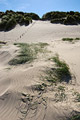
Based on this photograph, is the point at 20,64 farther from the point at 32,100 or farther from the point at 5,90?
the point at 32,100

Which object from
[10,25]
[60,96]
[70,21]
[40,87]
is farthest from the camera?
[70,21]

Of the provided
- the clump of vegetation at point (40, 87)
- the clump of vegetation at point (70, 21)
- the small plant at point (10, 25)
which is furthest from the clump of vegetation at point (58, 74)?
the clump of vegetation at point (70, 21)

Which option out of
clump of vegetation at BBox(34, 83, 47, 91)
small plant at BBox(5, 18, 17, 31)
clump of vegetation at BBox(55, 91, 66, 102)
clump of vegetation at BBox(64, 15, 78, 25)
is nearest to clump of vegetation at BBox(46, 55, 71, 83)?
clump of vegetation at BBox(34, 83, 47, 91)

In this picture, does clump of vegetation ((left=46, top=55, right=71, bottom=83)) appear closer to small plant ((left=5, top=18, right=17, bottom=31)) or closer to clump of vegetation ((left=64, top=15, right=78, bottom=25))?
small plant ((left=5, top=18, right=17, bottom=31))

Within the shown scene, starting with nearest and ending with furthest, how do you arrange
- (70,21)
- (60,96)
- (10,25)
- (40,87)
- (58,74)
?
(60,96) < (40,87) < (58,74) < (10,25) < (70,21)

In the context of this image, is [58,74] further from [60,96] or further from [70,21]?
[70,21]

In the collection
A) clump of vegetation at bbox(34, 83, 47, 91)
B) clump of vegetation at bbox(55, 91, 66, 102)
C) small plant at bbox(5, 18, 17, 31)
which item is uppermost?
small plant at bbox(5, 18, 17, 31)

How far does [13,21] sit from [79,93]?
12.7 meters

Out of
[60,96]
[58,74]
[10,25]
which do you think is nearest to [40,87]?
[60,96]

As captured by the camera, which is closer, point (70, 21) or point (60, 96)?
point (60, 96)

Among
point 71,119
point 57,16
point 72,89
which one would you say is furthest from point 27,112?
point 57,16

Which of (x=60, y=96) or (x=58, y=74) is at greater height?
(x=58, y=74)

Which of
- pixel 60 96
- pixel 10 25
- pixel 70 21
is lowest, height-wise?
pixel 60 96

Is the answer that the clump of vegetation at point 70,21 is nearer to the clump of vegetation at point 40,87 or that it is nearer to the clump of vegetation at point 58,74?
the clump of vegetation at point 58,74
